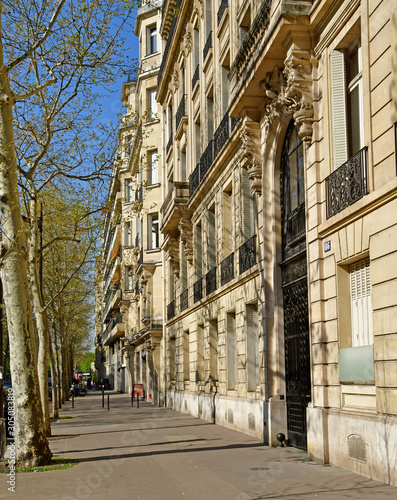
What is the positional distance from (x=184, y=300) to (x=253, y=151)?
1402 centimetres

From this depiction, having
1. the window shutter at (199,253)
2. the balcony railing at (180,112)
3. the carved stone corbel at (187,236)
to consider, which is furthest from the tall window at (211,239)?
the balcony railing at (180,112)

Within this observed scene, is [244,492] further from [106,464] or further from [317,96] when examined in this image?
[317,96]

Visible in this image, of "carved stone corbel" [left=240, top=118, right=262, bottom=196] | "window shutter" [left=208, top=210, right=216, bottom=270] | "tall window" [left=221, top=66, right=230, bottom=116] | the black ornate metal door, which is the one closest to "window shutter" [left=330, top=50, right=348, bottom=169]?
the black ornate metal door

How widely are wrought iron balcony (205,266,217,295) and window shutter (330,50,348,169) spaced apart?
458 inches

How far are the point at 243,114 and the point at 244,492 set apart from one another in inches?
405

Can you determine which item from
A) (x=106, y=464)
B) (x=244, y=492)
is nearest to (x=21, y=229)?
(x=106, y=464)

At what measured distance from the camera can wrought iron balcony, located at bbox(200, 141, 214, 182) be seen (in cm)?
2449

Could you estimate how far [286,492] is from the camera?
31.4 feet

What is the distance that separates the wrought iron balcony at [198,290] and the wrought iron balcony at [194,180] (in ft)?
11.5

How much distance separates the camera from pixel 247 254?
62.6 ft

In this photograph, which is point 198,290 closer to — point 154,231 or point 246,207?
point 246,207

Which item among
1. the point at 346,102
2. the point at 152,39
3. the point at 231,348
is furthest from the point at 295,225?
the point at 152,39

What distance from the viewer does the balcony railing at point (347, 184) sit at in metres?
11.1

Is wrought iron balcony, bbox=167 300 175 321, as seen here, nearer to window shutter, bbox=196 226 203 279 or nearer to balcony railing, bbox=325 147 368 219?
window shutter, bbox=196 226 203 279
